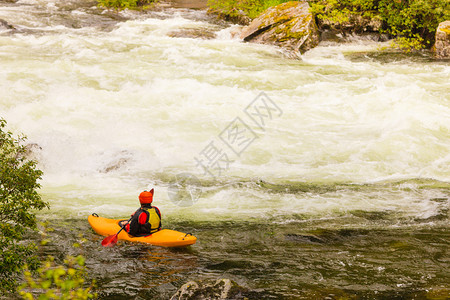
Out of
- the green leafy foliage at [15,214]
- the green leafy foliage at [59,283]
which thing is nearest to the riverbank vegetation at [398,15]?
the green leafy foliage at [15,214]

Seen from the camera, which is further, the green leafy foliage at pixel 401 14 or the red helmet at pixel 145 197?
the green leafy foliage at pixel 401 14

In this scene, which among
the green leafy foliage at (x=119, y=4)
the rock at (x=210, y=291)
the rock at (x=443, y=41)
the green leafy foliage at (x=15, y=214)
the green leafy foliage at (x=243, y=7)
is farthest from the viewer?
the green leafy foliage at (x=119, y=4)

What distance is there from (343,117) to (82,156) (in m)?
5.34

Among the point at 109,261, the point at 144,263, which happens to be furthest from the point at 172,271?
the point at 109,261

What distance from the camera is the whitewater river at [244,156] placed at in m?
4.53

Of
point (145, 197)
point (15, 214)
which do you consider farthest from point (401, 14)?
point (15, 214)

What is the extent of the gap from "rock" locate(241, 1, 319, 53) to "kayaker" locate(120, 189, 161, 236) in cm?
1002

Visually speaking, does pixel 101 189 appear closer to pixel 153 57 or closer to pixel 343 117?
pixel 343 117

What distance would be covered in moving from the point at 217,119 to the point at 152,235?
4513 millimetres

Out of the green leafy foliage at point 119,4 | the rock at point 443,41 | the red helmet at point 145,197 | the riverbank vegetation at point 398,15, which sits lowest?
Result: the red helmet at point 145,197

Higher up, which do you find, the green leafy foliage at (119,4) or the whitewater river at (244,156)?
the green leafy foliage at (119,4)

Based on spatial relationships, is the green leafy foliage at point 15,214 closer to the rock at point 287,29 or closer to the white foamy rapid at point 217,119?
the white foamy rapid at point 217,119

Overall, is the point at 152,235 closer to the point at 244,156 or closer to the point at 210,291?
the point at 210,291

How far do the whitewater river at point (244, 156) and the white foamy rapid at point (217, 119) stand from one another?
0.04 m
